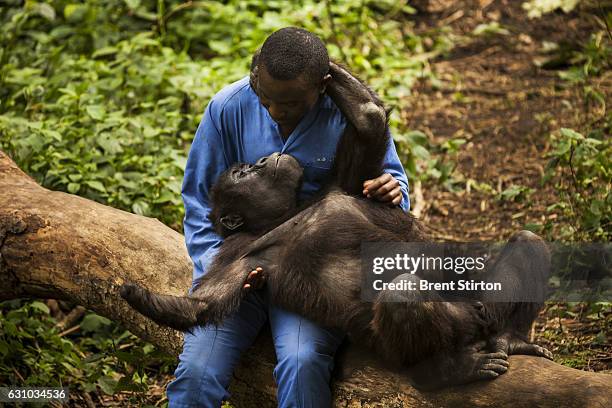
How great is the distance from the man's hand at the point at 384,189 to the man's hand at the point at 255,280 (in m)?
0.67

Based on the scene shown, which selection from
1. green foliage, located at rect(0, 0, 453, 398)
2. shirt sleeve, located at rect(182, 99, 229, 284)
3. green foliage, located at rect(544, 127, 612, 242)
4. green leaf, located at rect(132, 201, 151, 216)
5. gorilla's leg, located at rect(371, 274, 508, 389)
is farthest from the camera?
green leaf, located at rect(132, 201, 151, 216)

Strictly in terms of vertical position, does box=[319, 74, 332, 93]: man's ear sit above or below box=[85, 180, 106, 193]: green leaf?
above

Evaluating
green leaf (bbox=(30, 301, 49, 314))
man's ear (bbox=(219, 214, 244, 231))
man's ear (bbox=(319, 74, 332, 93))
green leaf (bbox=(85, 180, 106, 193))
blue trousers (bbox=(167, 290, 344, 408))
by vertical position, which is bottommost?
green leaf (bbox=(30, 301, 49, 314))

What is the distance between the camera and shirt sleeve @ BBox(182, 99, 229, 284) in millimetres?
4758

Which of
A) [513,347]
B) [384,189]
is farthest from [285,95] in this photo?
[513,347]

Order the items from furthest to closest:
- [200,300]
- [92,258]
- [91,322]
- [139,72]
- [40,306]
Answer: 1. [139,72]
2. [91,322]
3. [40,306]
4. [92,258]
5. [200,300]

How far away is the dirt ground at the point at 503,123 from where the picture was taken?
19.3 feet

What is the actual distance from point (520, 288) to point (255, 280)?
1.31 meters

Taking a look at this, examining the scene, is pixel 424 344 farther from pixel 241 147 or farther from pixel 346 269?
pixel 241 147

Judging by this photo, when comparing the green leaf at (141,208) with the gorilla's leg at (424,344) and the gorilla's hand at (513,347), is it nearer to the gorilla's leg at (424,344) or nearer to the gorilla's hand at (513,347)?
the gorilla's leg at (424,344)

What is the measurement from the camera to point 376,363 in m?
4.23

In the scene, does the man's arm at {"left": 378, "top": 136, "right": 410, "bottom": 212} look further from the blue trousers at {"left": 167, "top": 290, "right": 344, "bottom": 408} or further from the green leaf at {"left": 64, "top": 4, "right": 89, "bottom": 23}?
the green leaf at {"left": 64, "top": 4, "right": 89, "bottom": 23}

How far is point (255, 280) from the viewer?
4.39 metres

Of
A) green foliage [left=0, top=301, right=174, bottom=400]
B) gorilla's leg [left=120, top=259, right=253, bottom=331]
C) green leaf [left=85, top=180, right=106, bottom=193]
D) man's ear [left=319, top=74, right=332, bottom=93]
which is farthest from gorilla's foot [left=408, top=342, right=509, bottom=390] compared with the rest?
green leaf [left=85, top=180, right=106, bottom=193]
